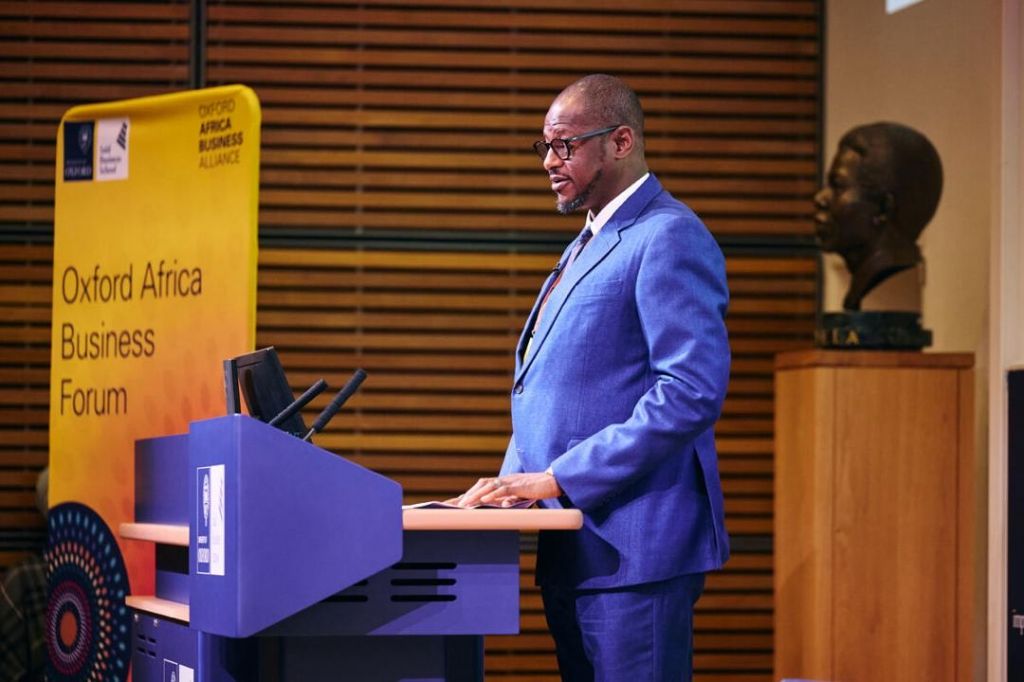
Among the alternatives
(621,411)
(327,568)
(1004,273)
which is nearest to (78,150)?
(621,411)

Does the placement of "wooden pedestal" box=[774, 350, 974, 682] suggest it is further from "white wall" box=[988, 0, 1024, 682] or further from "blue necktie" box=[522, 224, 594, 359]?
"blue necktie" box=[522, 224, 594, 359]

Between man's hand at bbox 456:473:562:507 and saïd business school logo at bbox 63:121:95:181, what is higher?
saïd business school logo at bbox 63:121:95:181

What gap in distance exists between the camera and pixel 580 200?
2.86 metres

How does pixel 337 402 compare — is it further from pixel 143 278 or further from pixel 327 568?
pixel 143 278

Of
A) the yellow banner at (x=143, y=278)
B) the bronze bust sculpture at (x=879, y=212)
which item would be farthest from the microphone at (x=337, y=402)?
the bronze bust sculpture at (x=879, y=212)

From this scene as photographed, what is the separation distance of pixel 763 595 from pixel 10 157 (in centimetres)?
349

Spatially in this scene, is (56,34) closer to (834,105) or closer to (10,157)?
(10,157)

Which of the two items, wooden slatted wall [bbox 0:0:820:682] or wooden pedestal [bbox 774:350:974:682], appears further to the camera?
wooden slatted wall [bbox 0:0:820:682]

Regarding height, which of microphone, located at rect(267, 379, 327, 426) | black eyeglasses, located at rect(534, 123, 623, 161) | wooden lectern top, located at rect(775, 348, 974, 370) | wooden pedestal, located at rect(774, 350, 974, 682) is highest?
black eyeglasses, located at rect(534, 123, 623, 161)

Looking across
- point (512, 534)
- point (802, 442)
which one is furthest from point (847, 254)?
point (512, 534)

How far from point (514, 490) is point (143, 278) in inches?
79.9

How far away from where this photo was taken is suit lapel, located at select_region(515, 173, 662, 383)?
278 centimetres

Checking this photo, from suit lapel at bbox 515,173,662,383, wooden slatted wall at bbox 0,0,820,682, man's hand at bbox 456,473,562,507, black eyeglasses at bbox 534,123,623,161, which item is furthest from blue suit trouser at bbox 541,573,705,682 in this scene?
wooden slatted wall at bbox 0,0,820,682

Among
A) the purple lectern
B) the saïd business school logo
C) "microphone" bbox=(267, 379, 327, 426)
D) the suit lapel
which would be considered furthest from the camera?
the saïd business school logo
